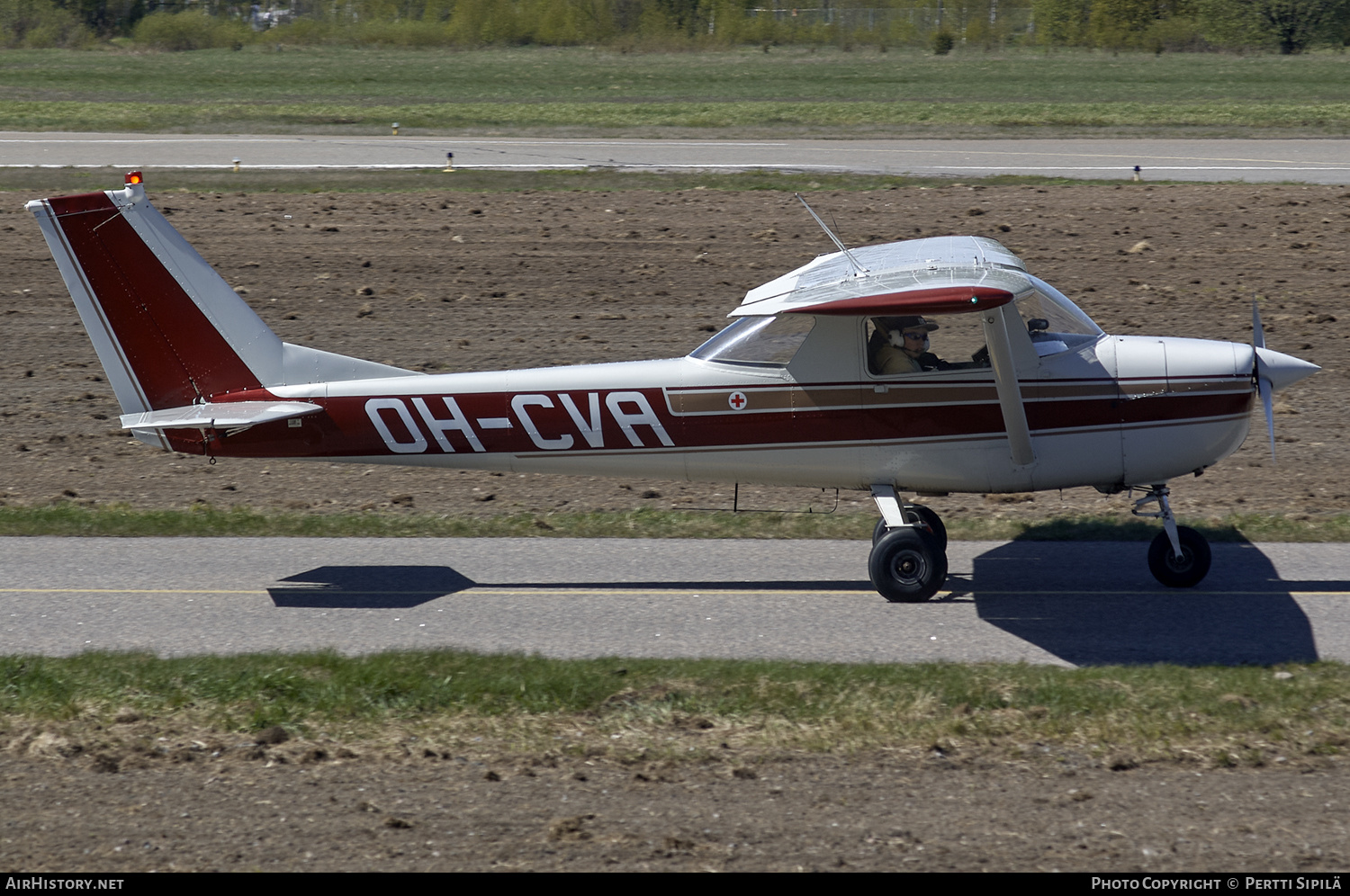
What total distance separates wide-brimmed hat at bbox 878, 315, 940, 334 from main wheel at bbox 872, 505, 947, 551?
1.27 m

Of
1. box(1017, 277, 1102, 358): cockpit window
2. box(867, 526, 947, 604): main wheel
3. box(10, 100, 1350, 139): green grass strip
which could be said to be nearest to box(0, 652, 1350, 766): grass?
box(867, 526, 947, 604): main wheel

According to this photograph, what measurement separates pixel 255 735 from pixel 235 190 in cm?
1966

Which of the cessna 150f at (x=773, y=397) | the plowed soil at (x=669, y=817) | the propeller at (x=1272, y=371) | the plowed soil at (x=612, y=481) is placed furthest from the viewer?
the cessna 150f at (x=773, y=397)

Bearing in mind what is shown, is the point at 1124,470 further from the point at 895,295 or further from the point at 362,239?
the point at 362,239

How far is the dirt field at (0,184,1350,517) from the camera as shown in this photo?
12.3 metres

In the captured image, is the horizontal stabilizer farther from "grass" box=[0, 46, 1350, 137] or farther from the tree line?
the tree line

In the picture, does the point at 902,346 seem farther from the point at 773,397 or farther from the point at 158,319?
the point at 158,319

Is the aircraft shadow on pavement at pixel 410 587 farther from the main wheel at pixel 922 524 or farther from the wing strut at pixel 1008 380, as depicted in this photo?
the wing strut at pixel 1008 380

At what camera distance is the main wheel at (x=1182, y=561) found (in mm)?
9281

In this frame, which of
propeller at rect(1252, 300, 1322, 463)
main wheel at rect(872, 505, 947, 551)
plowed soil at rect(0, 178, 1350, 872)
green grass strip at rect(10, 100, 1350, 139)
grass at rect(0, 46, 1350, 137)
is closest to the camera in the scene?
plowed soil at rect(0, 178, 1350, 872)

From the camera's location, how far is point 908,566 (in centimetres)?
902

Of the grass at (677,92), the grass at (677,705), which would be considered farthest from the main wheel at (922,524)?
the grass at (677,92)

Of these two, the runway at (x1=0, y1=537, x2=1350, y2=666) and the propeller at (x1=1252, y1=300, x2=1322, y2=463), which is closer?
the runway at (x1=0, y1=537, x2=1350, y2=666)

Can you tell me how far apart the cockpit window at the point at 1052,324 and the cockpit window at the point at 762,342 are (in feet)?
4.90
